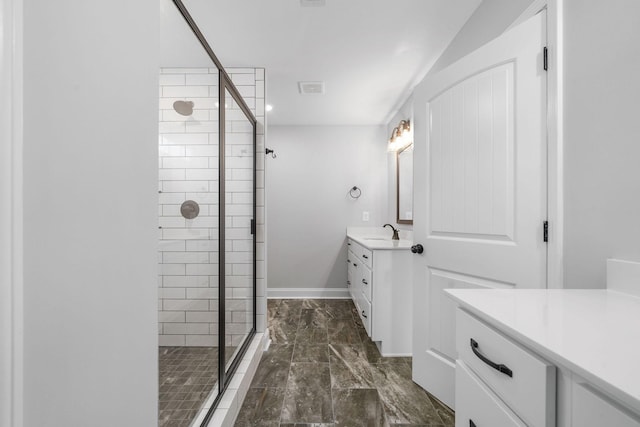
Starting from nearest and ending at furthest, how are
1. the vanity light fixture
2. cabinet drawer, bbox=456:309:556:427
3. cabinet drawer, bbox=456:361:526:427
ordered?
1. cabinet drawer, bbox=456:309:556:427
2. cabinet drawer, bbox=456:361:526:427
3. the vanity light fixture

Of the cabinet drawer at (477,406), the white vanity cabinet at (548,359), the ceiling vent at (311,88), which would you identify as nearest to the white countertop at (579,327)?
the white vanity cabinet at (548,359)

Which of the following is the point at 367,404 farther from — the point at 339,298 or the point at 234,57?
the point at 234,57

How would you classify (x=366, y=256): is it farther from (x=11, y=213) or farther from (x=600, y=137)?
(x=11, y=213)

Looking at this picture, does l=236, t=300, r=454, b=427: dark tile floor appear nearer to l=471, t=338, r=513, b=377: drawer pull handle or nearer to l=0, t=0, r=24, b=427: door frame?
l=471, t=338, r=513, b=377: drawer pull handle

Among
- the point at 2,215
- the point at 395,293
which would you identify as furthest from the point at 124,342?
the point at 395,293

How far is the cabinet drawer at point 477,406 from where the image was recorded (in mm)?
654

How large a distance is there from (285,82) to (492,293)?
2494mm

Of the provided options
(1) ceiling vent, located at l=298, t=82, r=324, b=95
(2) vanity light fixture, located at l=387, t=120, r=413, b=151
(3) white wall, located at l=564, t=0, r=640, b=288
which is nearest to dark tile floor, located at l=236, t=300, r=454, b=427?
(3) white wall, located at l=564, t=0, r=640, b=288

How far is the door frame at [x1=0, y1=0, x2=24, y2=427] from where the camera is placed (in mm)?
389

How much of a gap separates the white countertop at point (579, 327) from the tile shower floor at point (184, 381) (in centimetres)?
109

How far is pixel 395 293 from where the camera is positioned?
86.9 inches

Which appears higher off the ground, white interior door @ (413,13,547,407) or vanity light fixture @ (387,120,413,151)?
vanity light fixture @ (387,120,413,151)

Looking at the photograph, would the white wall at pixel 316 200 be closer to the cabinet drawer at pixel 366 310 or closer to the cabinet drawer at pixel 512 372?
the cabinet drawer at pixel 366 310

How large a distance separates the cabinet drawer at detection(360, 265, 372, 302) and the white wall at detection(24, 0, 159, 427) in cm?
180
